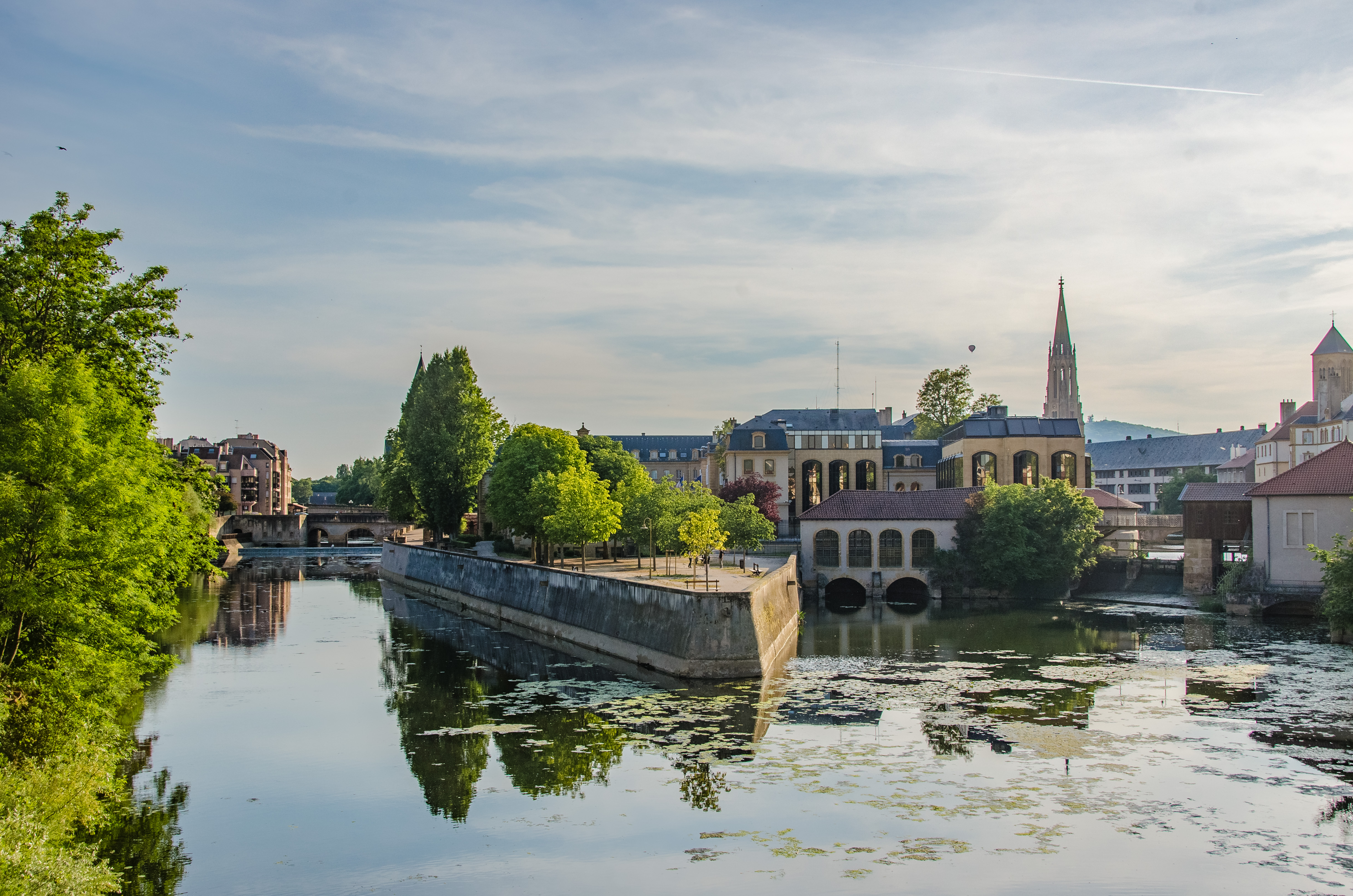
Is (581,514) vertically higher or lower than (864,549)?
higher

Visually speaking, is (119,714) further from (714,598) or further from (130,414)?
(714,598)

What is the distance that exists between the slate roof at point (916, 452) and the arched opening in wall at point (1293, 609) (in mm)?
47481

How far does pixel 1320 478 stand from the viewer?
171 ft

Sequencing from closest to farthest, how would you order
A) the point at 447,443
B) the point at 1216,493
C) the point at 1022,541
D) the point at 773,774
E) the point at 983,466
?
the point at 773,774
the point at 1216,493
the point at 1022,541
the point at 447,443
the point at 983,466

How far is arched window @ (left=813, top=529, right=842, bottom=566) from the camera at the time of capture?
67.2 metres

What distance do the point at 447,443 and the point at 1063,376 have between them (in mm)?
96777

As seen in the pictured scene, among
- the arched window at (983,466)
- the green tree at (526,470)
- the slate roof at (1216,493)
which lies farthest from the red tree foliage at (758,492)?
the slate roof at (1216,493)

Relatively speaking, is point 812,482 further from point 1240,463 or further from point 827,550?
point 1240,463

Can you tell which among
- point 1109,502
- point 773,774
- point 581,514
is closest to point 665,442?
point 1109,502

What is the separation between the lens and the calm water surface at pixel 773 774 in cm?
1842

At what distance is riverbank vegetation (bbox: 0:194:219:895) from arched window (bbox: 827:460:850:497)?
246ft

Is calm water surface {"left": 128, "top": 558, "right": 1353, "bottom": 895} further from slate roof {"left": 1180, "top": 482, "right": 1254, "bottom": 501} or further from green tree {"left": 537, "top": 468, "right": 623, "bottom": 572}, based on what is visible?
slate roof {"left": 1180, "top": 482, "right": 1254, "bottom": 501}

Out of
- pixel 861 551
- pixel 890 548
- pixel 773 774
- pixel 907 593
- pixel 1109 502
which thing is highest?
pixel 1109 502

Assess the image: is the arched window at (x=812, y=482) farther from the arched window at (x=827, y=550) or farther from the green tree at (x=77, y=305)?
the green tree at (x=77, y=305)
